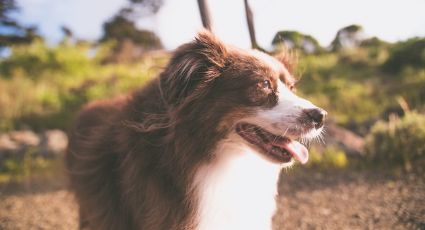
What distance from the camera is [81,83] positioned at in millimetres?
10930

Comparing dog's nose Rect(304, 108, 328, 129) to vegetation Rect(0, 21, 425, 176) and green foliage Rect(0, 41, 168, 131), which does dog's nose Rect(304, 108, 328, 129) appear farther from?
green foliage Rect(0, 41, 168, 131)

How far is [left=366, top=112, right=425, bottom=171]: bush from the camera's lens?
5.45 m

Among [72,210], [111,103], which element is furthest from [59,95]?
[111,103]

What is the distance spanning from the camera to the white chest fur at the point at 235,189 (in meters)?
2.58

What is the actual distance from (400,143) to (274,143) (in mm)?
3679

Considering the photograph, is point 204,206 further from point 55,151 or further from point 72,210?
point 55,151

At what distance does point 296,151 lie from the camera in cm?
263

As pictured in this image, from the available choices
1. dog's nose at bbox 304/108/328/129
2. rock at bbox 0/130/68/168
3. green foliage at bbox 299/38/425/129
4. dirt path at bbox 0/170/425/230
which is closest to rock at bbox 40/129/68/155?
rock at bbox 0/130/68/168

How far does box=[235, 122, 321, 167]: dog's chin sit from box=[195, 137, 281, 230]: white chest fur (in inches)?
2.1

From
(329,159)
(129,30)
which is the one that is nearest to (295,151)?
(129,30)

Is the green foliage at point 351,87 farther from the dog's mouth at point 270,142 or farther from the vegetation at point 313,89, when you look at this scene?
the dog's mouth at point 270,142

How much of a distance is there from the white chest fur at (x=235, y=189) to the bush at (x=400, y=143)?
3.29 metres

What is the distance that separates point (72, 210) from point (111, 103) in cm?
234

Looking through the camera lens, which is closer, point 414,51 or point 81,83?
point 414,51
